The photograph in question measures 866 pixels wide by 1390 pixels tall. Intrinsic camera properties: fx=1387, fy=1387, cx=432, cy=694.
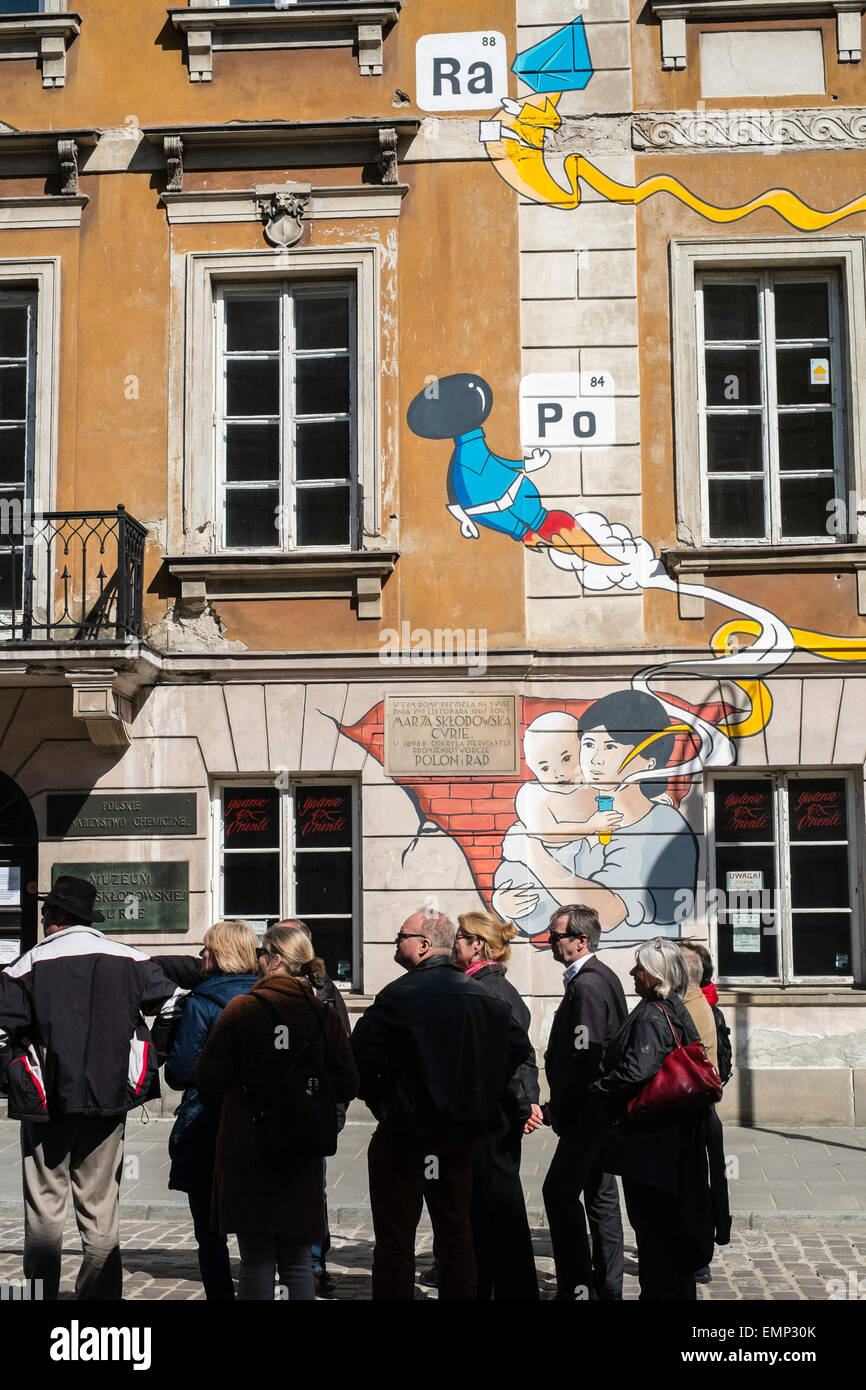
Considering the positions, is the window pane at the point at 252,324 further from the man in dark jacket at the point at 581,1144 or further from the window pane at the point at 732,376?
the man in dark jacket at the point at 581,1144

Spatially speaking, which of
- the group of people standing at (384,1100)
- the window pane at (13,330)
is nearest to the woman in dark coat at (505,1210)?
the group of people standing at (384,1100)

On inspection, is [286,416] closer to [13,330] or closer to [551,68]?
[13,330]

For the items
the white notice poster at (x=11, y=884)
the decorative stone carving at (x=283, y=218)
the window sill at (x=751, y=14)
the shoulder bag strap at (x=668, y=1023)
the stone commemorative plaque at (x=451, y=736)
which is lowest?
the shoulder bag strap at (x=668, y=1023)

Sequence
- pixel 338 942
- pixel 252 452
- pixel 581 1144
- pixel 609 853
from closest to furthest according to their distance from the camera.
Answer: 1. pixel 581 1144
2. pixel 609 853
3. pixel 338 942
4. pixel 252 452

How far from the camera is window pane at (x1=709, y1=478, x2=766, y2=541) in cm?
1130

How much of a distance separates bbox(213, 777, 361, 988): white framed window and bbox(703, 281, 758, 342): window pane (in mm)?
4805

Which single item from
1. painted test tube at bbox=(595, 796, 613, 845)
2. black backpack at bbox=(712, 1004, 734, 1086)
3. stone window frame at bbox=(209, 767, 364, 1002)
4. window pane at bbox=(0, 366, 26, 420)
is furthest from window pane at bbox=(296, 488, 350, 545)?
black backpack at bbox=(712, 1004, 734, 1086)

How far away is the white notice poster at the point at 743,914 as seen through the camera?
10945 millimetres

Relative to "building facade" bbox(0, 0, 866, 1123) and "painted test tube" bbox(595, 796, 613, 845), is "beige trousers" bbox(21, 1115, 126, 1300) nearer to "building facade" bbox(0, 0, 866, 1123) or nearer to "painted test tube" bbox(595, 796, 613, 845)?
"building facade" bbox(0, 0, 866, 1123)

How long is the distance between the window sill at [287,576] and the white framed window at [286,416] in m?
0.28

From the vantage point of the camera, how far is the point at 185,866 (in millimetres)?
11039

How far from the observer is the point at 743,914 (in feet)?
35.9

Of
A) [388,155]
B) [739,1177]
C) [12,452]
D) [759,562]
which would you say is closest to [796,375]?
[759,562]

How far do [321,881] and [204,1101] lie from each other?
5.65 metres
